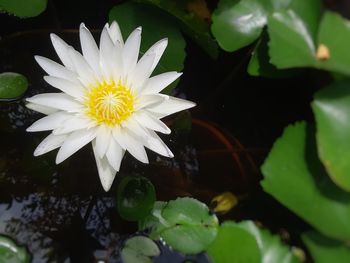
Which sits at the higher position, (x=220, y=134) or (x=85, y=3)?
(x=85, y=3)

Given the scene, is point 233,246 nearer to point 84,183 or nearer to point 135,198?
point 135,198

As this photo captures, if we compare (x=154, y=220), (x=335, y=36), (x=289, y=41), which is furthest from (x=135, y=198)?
(x=335, y=36)

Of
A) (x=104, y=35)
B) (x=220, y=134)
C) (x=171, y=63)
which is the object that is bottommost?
(x=220, y=134)

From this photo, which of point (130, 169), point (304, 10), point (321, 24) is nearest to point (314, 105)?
point (321, 24)

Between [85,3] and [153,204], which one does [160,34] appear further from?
[153,204]

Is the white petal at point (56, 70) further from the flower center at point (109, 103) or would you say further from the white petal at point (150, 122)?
the white petal at point (150, 122)

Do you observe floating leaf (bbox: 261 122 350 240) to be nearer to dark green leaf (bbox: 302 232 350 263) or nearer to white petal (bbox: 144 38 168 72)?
dark green leaf (bbox: 302 232 350 263)
